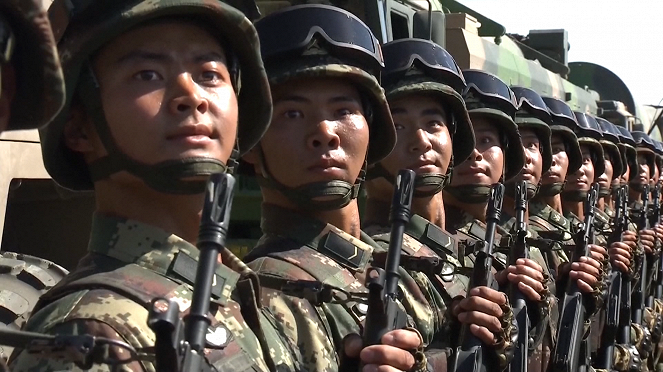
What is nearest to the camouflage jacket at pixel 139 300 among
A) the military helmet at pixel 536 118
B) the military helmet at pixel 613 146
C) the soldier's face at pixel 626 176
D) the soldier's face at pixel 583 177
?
the military helmet at pixel 536 118

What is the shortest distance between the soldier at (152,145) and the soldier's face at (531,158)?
434cm

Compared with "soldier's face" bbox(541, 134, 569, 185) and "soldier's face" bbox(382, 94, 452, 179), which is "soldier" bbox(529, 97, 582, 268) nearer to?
"soldier's face" bbox(541, 134, 569, 185)

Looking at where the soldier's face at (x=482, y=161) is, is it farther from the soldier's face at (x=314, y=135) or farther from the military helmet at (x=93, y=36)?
the military helmet at (x=93, y=36)

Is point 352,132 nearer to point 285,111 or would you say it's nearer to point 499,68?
point 285,111

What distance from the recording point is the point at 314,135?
3.35 m

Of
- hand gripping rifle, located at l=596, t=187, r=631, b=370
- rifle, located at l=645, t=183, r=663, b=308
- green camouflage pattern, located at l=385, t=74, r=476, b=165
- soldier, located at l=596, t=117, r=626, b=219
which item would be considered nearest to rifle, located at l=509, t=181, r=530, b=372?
green camouflage pattern, located at l=385, t=74, r=476, b=165

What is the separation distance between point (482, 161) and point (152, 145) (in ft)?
10.4

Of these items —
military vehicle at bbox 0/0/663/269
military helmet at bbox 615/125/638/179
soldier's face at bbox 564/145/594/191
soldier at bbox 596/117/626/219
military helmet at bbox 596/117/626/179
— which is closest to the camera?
military vehicle at bbox 0/0/663/269

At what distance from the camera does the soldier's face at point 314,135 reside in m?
3.35

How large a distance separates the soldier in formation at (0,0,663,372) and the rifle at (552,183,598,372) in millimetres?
266

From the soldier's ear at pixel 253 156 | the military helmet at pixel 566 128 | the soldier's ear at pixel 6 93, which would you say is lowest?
the soldier's ear at pixel 6 93

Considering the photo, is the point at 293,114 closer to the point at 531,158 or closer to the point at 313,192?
the point at 313,192

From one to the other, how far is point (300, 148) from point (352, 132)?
0.65 ft

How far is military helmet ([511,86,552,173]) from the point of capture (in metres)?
7.00
